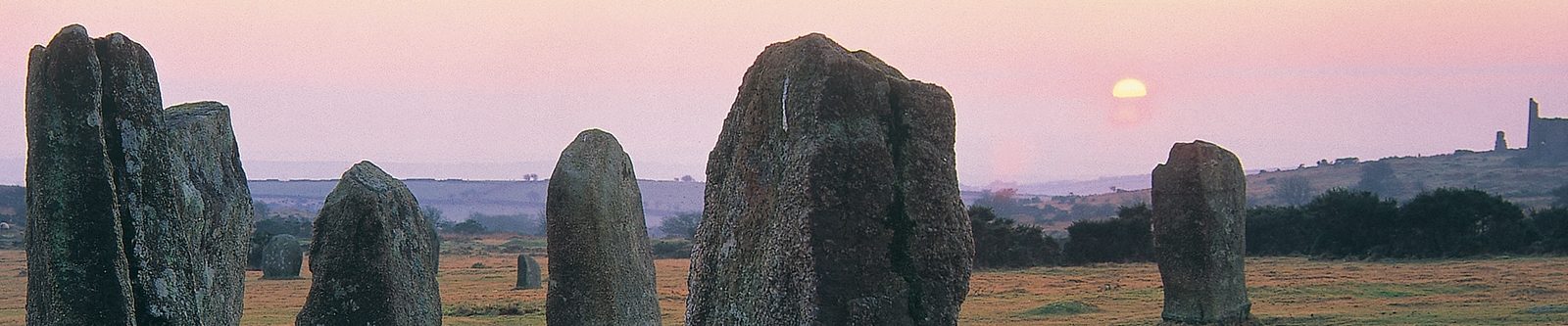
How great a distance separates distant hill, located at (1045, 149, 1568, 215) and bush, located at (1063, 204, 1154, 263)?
61.1 m

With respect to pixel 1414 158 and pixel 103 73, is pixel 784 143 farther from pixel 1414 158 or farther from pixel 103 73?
pixel 1414 158

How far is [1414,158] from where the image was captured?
164625 mm

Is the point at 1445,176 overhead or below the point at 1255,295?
overhead

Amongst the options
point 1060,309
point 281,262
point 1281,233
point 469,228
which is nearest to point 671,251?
point 1281,233

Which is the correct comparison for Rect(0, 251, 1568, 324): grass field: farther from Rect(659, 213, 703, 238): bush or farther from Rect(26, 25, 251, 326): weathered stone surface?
Rect(659, 213, 703, 238): bush

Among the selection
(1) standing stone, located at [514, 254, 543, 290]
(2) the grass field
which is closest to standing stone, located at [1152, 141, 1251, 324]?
(2) the grass field

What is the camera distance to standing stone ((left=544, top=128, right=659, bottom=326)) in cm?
1730

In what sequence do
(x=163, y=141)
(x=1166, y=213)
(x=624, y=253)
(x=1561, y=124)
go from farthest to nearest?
(x=1561, y=124), (x=1166, y=213), (x=624, y=253), (x=163, y=141)

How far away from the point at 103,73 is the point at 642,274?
9.29 meters

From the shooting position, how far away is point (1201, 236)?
73.0ft

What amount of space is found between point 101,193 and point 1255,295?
26225 mm

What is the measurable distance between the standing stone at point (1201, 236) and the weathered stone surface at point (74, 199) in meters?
16.3

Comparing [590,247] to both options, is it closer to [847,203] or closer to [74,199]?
[74,199]

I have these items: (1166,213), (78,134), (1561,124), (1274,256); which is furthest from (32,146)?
(1561,124)
